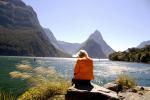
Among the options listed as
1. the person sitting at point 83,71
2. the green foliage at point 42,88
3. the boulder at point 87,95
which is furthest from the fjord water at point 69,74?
the boulder at point 87,95

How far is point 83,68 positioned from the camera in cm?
1188

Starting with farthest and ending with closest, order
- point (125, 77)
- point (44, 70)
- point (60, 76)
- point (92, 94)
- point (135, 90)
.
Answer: point (125, 77) < point (135, 90) < point (60, 76) < point (44, 70) < point (92, 94)

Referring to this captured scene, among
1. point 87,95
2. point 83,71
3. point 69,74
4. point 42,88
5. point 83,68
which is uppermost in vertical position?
point 83,68

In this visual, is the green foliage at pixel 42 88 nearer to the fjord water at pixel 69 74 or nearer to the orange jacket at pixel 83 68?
the orange jacket at pixel 83 68

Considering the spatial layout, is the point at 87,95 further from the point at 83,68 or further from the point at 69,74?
the point at 69,74

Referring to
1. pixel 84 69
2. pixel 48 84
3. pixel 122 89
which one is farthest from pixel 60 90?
pixel 122 89

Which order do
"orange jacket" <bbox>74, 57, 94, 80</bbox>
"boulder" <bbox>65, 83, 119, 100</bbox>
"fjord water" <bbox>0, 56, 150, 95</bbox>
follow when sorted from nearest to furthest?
1. "boulder" <bbox>65, 83, 119, 100</bbox>
2. "orange jacket" <bbox>74, 57, 94, 80</bbox>
3. "fjord water" <bbox>0, 56, 150, 95</bbox>

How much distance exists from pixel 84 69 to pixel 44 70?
2050 mm

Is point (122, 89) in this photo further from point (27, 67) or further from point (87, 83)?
point (27, 67)

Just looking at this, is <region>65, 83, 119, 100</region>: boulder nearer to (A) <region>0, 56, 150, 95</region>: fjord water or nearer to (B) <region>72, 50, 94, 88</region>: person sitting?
(B) <region>72, 50, 94, 88</region>: person sitting

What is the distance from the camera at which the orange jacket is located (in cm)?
1183

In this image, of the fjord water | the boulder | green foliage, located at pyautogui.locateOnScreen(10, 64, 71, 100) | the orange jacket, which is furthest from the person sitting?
the fjord water

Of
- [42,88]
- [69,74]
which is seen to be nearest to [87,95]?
[42,88]

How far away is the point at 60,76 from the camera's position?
13875mm
